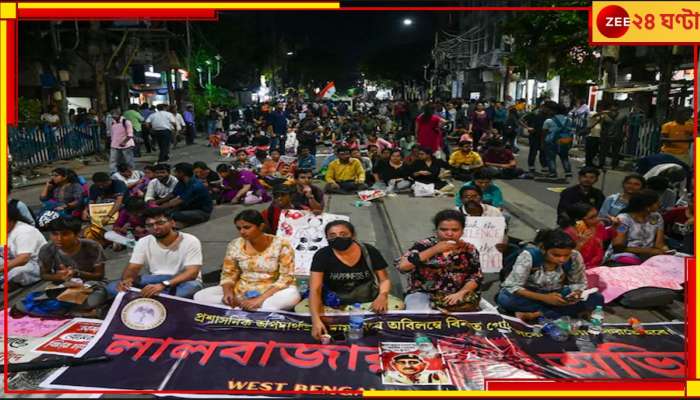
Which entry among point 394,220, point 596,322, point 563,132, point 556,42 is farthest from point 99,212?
point 556,42

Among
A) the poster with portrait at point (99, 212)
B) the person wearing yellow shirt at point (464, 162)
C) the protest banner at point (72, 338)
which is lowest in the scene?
the protest banner at point (72, 338)

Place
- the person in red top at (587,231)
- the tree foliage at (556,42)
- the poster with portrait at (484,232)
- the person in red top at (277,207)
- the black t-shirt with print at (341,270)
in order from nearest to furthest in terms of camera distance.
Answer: the black t-shirt with print at (341,270), the person in red top at (587,231), the poster with portrait at (484,232), the person in red top at (277,207), the tree foliage at (556,42)

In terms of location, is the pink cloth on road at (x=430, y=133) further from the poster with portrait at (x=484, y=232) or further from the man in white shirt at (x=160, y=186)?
the poster with portrait at (x=484, y=232)

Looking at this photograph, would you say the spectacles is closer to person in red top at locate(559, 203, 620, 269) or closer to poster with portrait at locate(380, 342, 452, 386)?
poster with portrait at locate(380, 342, 452, 386)

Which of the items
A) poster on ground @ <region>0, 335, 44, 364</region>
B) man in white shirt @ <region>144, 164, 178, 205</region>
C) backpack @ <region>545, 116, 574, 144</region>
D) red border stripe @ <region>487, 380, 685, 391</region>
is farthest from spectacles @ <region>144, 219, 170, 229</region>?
backpack @ <region>545, 116, 574, 144</region>

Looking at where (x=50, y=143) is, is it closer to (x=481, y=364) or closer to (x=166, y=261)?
(x=166, y=261)

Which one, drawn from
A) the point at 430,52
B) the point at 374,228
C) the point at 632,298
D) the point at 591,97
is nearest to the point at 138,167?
the point at 374,228

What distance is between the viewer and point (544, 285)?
4512 mm

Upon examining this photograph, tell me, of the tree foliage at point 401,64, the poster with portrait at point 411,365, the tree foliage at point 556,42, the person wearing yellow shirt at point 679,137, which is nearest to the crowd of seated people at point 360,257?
the poster with portrait at point 411,365

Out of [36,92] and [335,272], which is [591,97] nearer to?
[335,272]

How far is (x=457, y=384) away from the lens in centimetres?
345

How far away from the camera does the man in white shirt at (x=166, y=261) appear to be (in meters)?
4.77

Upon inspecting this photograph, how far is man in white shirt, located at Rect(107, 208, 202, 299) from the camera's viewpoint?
4.77 meters

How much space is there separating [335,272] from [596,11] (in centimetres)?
272
